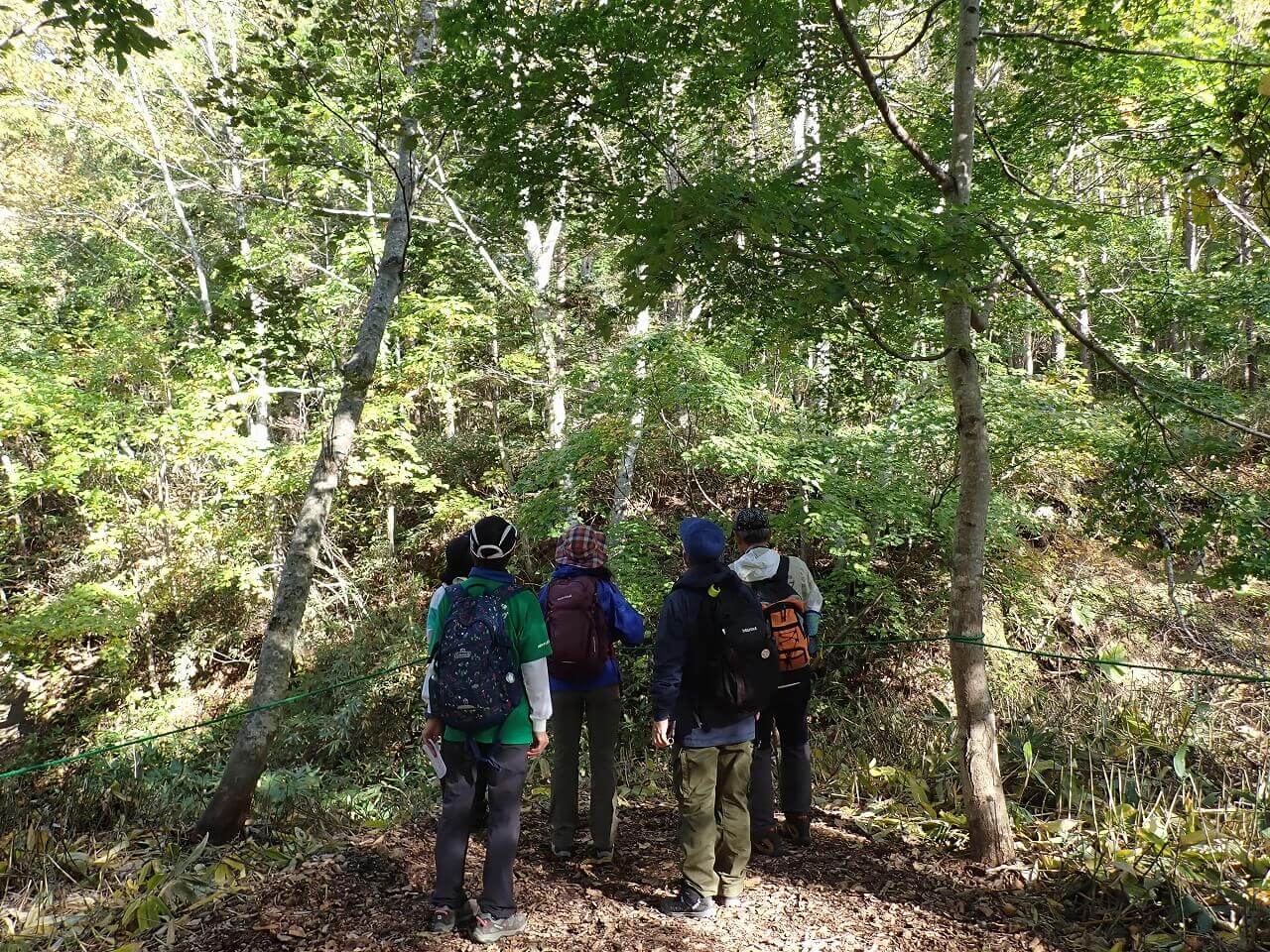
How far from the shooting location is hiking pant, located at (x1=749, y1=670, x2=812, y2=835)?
3.89 meters

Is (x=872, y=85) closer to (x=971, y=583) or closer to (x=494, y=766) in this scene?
(x=971, y=583)

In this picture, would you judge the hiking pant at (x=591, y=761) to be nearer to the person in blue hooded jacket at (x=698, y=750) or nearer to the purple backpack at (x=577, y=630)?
the purple backpack at (x=577, y=630)

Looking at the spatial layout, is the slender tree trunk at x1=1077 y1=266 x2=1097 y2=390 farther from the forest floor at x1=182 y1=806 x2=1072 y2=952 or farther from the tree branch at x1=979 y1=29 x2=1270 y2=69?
the forest floor at x1=182 y1=806 x2=1072 y2=952

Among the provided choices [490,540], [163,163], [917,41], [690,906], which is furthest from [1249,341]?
[163,163]

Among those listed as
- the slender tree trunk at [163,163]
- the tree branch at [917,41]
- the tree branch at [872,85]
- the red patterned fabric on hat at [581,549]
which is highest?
the slender tree trunk at [163,163]

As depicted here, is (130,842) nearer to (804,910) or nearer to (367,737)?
(804,910)

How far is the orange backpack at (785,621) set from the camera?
3770 millimetres

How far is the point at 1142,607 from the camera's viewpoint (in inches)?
318

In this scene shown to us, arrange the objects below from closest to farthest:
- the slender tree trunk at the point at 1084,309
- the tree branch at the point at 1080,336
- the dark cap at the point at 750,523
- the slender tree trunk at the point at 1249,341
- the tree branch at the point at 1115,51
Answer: the tree branch at the point at 1115,51
the tree branch at the point at 1080,336
the dark cap at the point at 750,523
the slender tree trunk at the point at 1084,309
the slender tree trunk at the point at 1249,341

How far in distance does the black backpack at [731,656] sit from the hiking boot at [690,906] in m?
0.77

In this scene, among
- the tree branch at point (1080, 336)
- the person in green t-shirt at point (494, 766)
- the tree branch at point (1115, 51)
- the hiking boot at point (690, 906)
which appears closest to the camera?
the tree branch at point (1115, 51)

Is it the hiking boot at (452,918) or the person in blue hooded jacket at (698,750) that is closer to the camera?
the hiking boot at (452,918)

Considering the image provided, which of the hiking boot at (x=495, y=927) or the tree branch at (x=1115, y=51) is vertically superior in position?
the tree branch at (x=1115, y=51)

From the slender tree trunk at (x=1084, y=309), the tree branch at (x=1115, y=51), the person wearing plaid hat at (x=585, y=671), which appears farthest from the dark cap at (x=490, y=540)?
the slender tree trunk at (x=1084, y=309)
